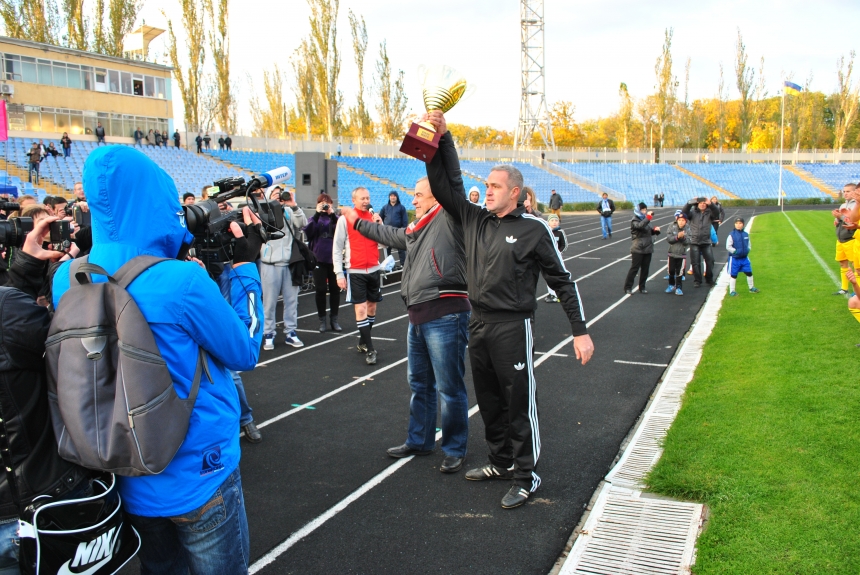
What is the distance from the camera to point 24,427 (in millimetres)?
1829

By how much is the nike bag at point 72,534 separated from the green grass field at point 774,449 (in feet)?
9.52

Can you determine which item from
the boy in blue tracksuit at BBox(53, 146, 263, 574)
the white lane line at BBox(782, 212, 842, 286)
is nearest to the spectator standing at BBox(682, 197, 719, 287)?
the white lane line at BBox(782, 212, 842, 286)

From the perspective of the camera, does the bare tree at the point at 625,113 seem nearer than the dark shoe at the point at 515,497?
No

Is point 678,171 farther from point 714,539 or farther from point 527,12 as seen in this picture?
point 714,539

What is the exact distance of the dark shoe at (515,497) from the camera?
4.06 meters

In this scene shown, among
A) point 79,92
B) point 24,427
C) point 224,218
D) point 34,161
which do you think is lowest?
point 24,427

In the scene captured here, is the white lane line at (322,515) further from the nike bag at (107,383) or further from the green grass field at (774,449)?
the green grass field at (774,449)

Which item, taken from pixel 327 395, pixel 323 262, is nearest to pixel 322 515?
pixel 327 395

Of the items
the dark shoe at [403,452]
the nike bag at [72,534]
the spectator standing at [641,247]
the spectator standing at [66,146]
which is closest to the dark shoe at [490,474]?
the dark shoe at [403,452]

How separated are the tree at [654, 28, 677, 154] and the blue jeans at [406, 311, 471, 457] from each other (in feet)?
235

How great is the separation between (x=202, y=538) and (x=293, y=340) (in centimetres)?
684

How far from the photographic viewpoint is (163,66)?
120 feet

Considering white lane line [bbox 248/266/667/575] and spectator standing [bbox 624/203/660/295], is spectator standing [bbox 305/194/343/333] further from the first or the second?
spectator standing [bbox 624/203/660/295]

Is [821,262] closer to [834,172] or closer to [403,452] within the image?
[403,452]
